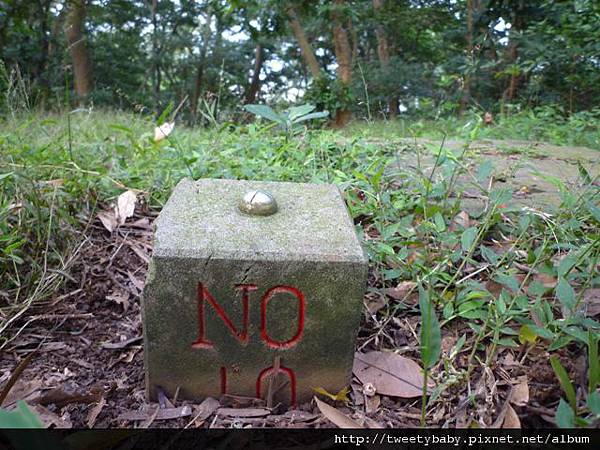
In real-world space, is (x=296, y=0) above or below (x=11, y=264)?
above

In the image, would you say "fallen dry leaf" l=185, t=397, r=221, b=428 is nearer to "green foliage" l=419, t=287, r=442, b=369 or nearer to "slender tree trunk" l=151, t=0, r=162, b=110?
"green foliage" l=419, t=287, r=442, b=369

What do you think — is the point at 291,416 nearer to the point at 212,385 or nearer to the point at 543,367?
the point at 212,385

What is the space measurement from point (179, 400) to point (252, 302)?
0.34 m

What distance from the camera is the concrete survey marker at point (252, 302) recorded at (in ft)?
3.57

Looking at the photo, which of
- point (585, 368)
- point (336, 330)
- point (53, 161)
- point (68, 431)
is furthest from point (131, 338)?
point (585, 368)

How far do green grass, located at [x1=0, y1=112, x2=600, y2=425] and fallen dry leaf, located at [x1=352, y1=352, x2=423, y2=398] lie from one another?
0.06m

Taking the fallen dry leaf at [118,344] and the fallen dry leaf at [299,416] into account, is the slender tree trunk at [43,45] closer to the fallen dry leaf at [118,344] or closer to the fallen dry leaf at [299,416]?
the fallen dry leaf at [118,344]

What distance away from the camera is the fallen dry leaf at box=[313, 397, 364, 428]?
112cm

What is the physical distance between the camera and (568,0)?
4.34m

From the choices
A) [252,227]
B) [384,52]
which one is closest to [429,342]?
[252,227]

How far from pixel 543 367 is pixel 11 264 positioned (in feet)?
5.29

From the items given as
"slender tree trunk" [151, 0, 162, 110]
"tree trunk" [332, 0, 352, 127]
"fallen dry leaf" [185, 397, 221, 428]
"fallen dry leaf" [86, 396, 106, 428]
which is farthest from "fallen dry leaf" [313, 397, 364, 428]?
"slender tree trunk" [151, 0, 162, 110]

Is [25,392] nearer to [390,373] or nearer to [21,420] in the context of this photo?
[21,420]

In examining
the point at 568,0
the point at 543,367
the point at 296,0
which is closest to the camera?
the point at 543,367
